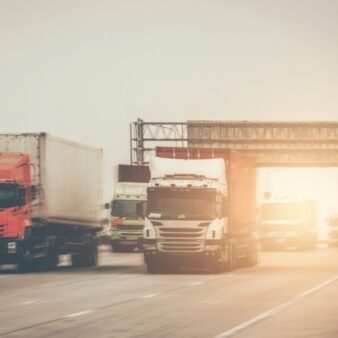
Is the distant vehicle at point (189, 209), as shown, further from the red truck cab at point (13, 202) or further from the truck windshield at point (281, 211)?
the truck windshield at point (281, 211)

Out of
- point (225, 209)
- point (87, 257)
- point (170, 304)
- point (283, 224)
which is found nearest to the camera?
point (170, 304)

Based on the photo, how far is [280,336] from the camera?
1833 centimetres

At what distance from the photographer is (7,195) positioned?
39.8m

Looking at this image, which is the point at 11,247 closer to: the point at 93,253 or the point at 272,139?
the point at 93,253

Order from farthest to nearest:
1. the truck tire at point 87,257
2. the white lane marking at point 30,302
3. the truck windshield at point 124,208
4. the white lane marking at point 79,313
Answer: the truck windshield at point 124,208, the truck tire at point 87,257, the white lane marking at point 30,302, the white lane marking at point 79,313

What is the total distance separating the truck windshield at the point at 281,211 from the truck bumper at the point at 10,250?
2886cm

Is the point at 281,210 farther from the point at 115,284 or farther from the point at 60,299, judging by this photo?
the point at 60,299

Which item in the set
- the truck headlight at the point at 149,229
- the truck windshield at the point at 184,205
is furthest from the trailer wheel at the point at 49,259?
the truck windshield at the point at 184,205

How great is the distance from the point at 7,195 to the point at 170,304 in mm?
15231

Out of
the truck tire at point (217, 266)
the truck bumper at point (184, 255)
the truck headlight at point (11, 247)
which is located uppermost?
the truck headlight at point (11, 247)

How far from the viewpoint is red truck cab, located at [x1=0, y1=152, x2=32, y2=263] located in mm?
39812

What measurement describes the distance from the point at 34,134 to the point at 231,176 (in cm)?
578

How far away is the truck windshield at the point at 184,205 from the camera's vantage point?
3791 cm

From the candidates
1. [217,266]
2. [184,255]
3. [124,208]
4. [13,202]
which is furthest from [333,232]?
[184,255]
